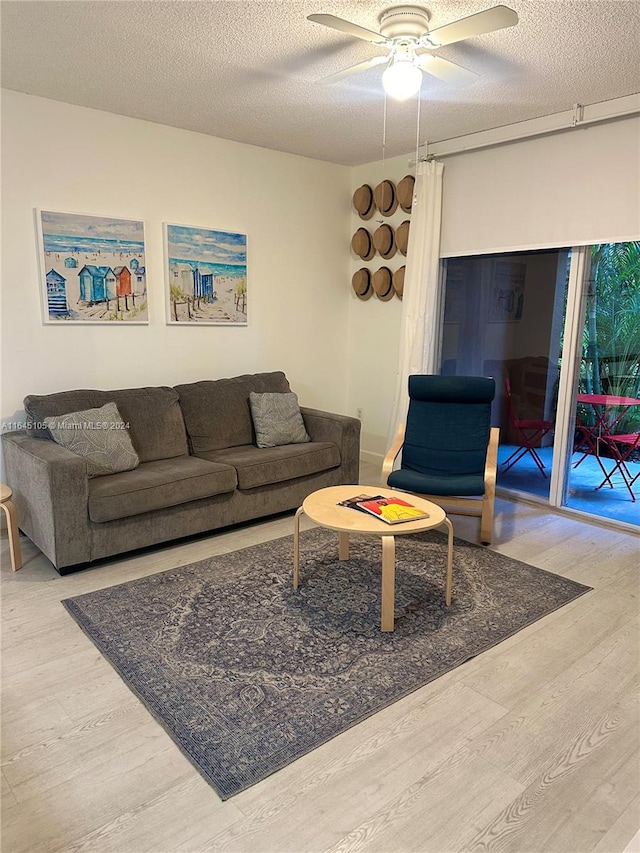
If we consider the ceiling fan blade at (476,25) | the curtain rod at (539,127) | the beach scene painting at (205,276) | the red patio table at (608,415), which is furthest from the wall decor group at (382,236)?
the ceiling fan blade at (476,25)

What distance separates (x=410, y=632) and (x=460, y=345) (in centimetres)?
279

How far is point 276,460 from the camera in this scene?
3848mm

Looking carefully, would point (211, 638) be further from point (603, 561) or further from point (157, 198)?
point (157, 198)

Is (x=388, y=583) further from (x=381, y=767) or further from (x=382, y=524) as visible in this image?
(x=381, y=767)

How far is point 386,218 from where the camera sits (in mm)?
5051

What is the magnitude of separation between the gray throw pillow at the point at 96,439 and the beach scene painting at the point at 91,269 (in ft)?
2.38

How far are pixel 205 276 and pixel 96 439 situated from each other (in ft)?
5.24

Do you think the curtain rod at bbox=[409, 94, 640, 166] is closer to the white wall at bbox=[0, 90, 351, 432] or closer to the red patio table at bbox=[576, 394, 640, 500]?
the white wall at bbox=[0, 90, 351, 432]

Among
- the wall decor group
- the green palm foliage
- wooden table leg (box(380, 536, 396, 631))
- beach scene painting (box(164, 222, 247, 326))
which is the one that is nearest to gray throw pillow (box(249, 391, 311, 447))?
beach scene painting (box(164, 222, 247, 326))

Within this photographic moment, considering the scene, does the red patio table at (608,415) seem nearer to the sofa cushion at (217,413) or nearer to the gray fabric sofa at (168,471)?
the gray fabric sofa at (168,471)

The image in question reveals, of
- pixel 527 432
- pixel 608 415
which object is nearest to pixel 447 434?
pixel 527 432

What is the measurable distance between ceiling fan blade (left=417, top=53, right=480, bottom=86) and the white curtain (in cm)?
172

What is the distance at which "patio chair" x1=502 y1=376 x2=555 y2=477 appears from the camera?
14.2 feet

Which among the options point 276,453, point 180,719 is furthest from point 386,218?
point 180,719
